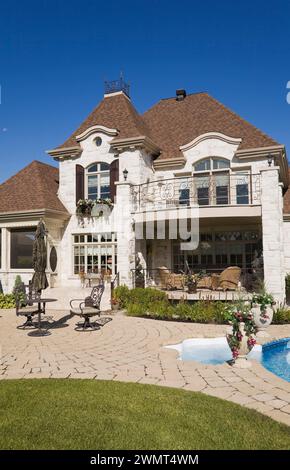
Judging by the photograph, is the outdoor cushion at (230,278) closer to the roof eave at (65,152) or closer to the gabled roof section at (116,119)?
the gabled roof section at (116,119)

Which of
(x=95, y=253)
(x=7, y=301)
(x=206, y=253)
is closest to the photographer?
(x=7, y=301)

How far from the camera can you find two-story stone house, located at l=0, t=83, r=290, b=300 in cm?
1647

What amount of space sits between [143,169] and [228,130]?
489 cm

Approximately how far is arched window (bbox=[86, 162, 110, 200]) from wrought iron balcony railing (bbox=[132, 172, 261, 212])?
225 cm

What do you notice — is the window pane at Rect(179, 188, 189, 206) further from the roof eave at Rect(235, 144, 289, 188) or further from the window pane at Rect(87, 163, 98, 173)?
the window pane at Rect(87, 163, 98, 173)

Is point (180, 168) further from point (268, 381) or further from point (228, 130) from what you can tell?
point (268, 381)

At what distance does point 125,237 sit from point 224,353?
320 inches

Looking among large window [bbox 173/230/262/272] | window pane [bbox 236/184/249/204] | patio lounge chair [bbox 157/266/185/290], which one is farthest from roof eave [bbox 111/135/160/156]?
patio lounge chair [bbox 157/266/185/290]

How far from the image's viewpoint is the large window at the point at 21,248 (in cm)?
1841

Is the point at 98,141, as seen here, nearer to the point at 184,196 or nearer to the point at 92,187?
the point at 92,187

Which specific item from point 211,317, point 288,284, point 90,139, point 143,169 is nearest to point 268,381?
point 211,317

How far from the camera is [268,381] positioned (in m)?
6.17

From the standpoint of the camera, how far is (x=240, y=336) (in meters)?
7.10

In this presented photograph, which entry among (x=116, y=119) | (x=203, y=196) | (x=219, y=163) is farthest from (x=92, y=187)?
(x=219, y=163)
